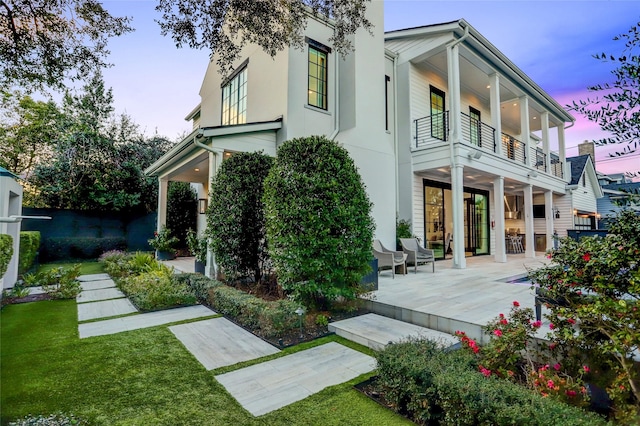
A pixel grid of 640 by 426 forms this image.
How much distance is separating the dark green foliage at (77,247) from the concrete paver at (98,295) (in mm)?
6190

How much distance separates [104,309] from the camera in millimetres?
5395

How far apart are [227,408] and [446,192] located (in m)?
10.9

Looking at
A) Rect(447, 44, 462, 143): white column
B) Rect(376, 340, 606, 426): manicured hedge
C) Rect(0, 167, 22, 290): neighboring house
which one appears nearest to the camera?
Rect(376, 340, 606, 426): manicured hedge

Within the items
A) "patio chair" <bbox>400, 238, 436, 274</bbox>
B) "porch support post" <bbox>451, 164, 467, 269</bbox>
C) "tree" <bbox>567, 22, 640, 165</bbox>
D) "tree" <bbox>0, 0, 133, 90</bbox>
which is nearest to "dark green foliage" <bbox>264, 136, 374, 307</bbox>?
"tree" <bbox>567, 22, 640, 165</bbox>

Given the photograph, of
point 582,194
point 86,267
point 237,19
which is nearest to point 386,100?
point 237,19

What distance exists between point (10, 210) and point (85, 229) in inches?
224

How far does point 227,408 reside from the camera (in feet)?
8.09

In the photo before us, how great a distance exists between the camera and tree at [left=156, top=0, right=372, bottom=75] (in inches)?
194

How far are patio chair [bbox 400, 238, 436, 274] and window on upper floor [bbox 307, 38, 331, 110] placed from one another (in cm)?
446

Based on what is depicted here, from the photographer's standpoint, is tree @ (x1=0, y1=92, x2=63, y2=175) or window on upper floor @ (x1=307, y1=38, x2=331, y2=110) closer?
window on upper floor @ (x1=307, y1=38, x2=331, y2=110)

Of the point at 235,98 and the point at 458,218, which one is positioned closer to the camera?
the point at 458,218

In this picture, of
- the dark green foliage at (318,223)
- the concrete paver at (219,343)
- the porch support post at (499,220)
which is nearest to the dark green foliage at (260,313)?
the concrete paver at (219,343)

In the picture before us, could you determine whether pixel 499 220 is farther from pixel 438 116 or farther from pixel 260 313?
pixel 260 313

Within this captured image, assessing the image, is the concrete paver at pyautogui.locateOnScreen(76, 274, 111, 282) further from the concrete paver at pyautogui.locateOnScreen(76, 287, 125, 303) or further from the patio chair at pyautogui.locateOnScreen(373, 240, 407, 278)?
the patio chair at pyautogui.locateOnScreen(373, 240, 407, 278)
